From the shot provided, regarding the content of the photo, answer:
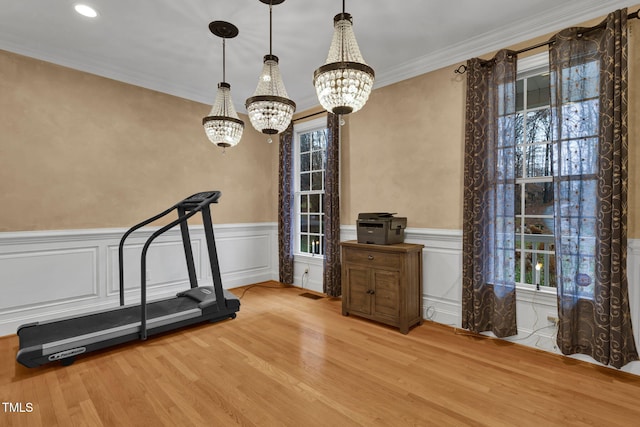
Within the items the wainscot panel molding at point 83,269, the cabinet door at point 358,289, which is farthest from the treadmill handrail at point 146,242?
the cabinet door at point 358,289

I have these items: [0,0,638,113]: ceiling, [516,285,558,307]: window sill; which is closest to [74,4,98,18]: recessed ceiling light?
[0,0,638,113]: ceiling

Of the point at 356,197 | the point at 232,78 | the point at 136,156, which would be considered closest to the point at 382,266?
the point at 356,197

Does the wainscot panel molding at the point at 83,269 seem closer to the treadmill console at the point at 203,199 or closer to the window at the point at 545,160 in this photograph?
the treadmill console at the point at 203,199

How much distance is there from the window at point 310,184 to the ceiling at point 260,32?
3.82 ft

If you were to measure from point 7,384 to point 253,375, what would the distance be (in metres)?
1.71

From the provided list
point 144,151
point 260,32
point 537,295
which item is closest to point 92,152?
point 144,151

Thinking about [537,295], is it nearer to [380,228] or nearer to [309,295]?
[380,228]

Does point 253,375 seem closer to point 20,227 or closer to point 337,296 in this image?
point 337,296

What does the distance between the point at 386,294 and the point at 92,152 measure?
3.62 metres

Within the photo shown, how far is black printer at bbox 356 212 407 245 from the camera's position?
10.8 ft

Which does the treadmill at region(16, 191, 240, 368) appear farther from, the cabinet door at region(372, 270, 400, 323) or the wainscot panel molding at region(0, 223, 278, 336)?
the cabinet door at region(372, 270, 400, 323)

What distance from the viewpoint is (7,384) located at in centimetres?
220

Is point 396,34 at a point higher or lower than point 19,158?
higher

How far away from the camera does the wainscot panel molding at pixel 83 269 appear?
3105 millimetres
